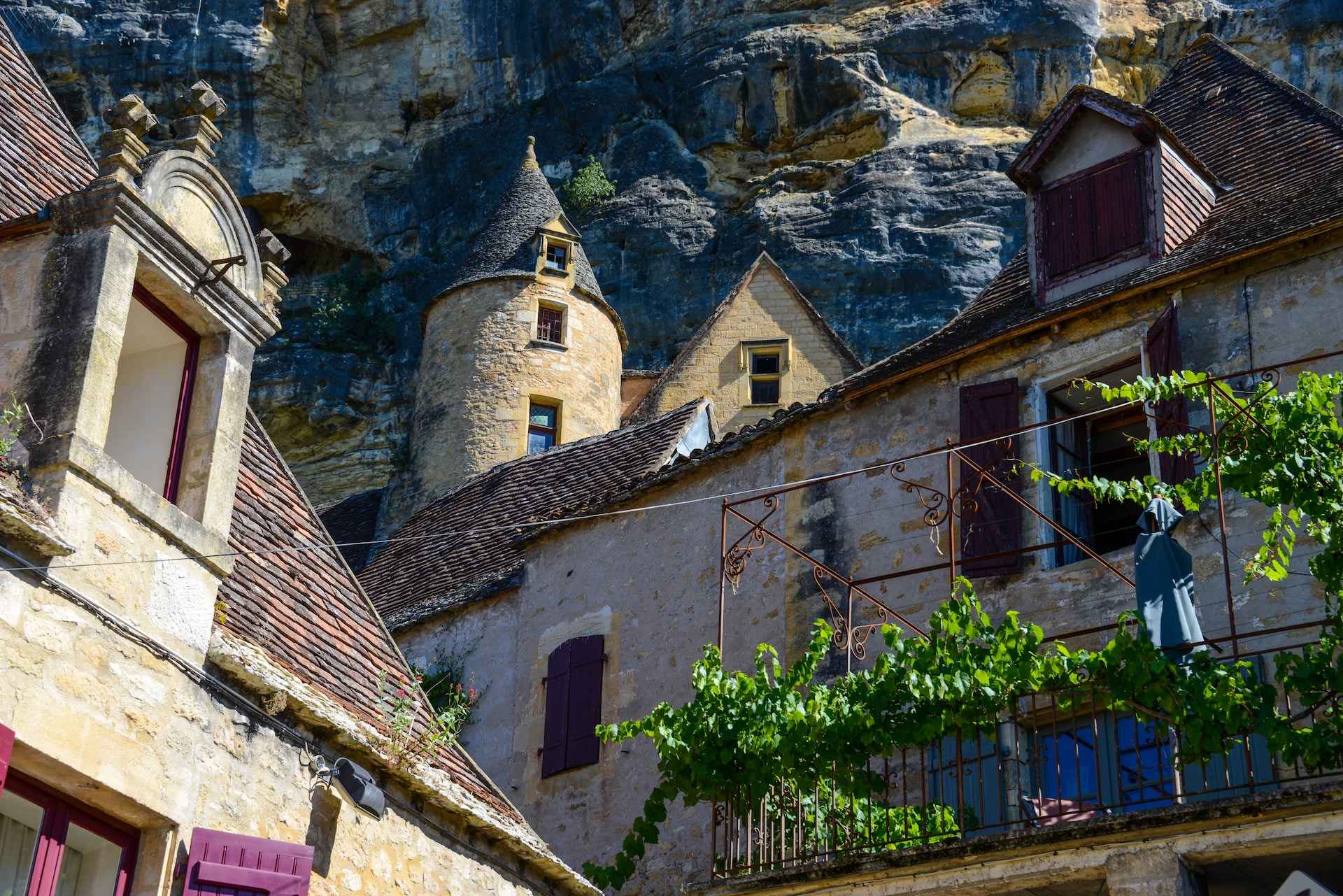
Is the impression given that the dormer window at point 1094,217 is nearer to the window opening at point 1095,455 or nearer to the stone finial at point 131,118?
the window opening at point 1095,455

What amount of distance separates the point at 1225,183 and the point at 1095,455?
286 centimetres

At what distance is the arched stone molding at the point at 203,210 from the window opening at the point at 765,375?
1894 cm

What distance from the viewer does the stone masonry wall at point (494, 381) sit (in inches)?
1073

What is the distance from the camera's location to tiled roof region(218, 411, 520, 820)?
863cm

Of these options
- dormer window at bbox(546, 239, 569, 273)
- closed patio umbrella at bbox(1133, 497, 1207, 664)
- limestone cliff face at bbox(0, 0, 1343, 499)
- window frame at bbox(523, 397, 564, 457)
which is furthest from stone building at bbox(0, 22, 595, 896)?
limestone cliff face at bbox(0, 0, 1343, 499)

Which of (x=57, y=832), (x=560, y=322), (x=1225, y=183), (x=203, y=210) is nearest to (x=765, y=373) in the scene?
(x=560, y=322)

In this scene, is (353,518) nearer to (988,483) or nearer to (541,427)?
(541,427)

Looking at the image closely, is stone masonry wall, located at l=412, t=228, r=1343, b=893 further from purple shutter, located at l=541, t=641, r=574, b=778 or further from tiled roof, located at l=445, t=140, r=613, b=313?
tiled roof, located at l=445, t=140, r=613, b=313

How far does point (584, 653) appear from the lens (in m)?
15.2

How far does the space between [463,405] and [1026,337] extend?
15.2 meters

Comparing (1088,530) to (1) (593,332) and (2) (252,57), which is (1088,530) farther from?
(2) (252,57)

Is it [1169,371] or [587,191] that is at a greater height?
[587,191]

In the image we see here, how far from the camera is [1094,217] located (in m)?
14.3

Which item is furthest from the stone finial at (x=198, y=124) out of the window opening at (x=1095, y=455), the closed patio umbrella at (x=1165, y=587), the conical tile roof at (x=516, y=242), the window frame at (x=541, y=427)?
the conical tile roof at (x=516, y=242)
